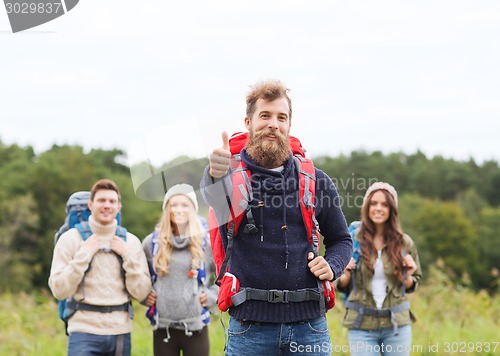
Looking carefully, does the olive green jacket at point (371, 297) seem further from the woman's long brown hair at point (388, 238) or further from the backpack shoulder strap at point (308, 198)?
the backpack shoulder strap at point (308, 198)

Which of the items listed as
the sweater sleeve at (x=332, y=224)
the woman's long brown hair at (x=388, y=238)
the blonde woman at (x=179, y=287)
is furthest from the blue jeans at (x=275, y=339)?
the blonde woman at (x=179, y=287)

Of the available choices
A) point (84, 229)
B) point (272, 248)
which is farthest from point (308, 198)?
point (84, 229)

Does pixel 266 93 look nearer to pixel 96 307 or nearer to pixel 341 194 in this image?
pixel 96 307

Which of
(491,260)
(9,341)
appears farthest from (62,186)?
(9,341)

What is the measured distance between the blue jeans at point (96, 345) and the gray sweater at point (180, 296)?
48 cm

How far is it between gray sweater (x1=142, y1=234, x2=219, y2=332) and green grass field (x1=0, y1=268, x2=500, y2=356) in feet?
6.10

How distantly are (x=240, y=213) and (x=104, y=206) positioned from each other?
254 cm

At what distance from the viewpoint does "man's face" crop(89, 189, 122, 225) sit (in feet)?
18.6

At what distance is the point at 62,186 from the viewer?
53406 millimetres

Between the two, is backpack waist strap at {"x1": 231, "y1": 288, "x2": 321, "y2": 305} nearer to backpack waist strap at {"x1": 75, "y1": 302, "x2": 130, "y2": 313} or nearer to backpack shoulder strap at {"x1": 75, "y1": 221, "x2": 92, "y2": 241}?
A: backpack waist strap at {"x1": 75, "y1": 302, "x2": 130, "y2": 313}

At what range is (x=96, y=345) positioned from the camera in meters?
5.51

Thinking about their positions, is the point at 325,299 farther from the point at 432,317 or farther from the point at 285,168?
the point at 432,317

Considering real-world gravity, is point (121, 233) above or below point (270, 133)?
below

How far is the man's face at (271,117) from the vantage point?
3.44 meters
